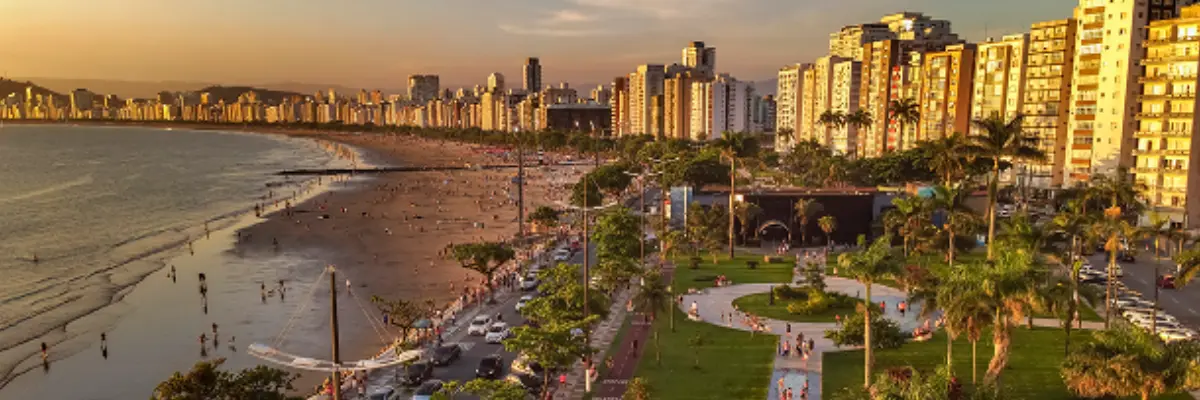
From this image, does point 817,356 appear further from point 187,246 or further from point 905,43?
point 905,43

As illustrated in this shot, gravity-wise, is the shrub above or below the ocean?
above

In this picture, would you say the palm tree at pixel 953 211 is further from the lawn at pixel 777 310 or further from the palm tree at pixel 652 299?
the palm tree at pixel 652 299

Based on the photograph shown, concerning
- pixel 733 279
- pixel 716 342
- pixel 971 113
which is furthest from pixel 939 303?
pixel 971 113

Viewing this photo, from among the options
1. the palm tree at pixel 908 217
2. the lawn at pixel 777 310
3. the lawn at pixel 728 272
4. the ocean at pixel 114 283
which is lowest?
the ocean at pixel 114 283

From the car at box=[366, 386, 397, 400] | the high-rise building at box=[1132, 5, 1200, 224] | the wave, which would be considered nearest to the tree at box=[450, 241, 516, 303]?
the car at box=[366, 386, 397, 400]

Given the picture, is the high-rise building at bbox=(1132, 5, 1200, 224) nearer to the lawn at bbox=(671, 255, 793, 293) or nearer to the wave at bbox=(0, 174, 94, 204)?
the lawn at bbox=(671, 255, 793, 293)

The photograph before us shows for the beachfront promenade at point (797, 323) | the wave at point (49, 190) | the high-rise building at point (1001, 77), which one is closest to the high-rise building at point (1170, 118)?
A: the high-rise building at point (1001, 77)

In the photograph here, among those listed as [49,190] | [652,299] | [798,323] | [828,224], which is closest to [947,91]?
[828,224]
